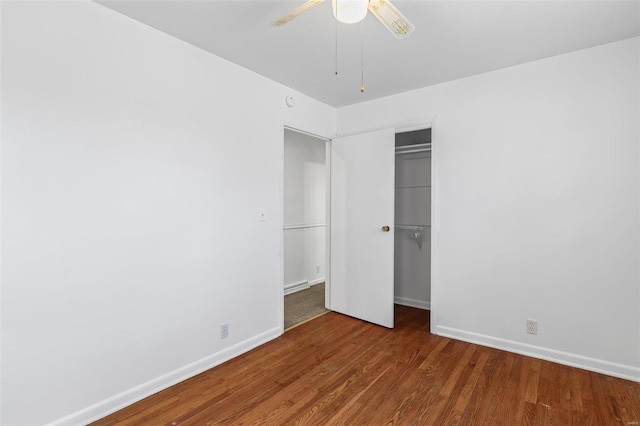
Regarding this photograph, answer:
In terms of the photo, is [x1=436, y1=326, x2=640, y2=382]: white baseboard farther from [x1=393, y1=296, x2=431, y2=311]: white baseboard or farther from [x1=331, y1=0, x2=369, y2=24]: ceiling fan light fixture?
[x1=331, y1=0, x2=369, y2=24]: ceiling fan light fixture

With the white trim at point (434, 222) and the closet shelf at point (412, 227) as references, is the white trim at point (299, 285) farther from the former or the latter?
the white trim at point (434, 222)

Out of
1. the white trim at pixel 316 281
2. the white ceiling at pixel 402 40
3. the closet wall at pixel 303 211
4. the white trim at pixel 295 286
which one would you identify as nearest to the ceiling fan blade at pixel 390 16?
the white ceiling at pixel 402 40

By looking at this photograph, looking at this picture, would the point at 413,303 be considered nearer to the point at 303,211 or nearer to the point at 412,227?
the point at 412,227

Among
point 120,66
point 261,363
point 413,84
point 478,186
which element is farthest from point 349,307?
point 120,66

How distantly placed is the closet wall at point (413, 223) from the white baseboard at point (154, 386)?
6.57 feet

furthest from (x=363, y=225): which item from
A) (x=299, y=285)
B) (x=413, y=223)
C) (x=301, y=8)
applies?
(x=301, y=8)

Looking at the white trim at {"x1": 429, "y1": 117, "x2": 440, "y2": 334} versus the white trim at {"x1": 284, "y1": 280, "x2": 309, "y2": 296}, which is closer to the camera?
the white trim at {"x1": 429, "y1": 117, "x2": 440, "y2": 334}

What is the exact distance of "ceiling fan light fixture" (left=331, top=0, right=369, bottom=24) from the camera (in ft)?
4.31

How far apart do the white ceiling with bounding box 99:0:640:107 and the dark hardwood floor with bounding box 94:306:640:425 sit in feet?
8.09

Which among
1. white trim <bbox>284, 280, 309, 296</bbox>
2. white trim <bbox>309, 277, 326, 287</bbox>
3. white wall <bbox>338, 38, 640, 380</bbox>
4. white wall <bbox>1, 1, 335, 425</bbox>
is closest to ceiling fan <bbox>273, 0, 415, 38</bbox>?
white wall <bbox>1, 1, 335, 425</bbox>

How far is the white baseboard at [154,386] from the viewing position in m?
1.83

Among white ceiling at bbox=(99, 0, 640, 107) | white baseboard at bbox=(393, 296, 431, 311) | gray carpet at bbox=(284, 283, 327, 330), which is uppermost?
white ceiling at bbox=(99, 0, 640, 107)

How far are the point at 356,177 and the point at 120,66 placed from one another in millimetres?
2339

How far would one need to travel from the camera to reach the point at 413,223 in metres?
3.99
